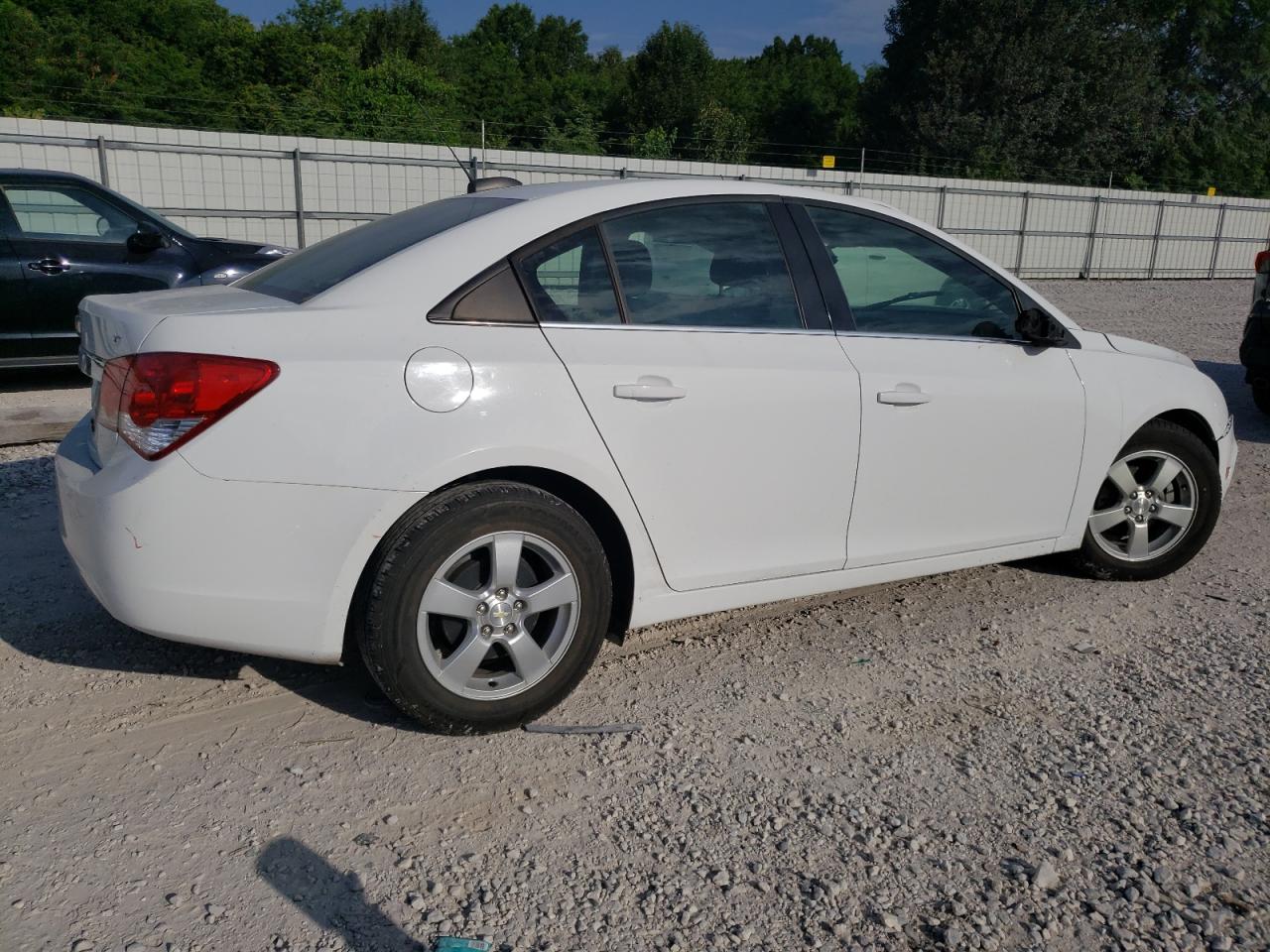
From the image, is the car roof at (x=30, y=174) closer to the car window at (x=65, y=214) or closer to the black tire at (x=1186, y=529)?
the car window at (x=65, y=214)

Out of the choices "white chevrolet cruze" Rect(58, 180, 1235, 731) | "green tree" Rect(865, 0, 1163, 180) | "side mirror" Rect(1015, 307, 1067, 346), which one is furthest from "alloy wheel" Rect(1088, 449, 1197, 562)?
"green tree" Rect(865, 0, 1163, 180)

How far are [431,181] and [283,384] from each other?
626 inches

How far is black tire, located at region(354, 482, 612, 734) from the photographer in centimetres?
300

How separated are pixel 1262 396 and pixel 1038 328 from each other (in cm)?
552

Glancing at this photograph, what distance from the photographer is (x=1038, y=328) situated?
4.08 metres

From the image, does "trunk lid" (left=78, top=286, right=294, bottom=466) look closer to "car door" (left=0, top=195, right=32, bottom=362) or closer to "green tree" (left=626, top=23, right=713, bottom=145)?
"car door" (left=0, top=195, right=32, bottom=362)

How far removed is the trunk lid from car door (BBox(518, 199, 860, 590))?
873 millimetres

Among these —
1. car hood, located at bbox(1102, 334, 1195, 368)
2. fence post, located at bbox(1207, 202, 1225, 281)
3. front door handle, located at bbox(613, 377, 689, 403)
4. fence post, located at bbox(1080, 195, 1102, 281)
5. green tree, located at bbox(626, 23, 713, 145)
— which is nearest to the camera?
front door handle, located at bbox(613, 377, 689, 403)

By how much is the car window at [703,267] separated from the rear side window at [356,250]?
432mm

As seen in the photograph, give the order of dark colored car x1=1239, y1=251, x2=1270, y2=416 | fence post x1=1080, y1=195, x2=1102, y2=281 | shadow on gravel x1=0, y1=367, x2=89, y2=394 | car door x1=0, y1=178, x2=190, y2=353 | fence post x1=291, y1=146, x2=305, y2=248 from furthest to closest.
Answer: fence post x1=1080, y1=195, x2=1102, y2=281
fence post x1=291, y1=146, x2=305, y2=248
shadow on gravel x1=0, y1=367, x2=89, y2=394
car door x1=0, y1=178, x2=190, y2=353
dark colored car x1=1239, y1=251, x2=1270, y2=416

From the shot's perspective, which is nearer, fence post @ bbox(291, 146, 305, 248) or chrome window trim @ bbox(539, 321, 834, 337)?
chrome window trim @ bbox(539, 321, 834, 337)

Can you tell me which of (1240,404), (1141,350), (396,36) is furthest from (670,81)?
(1141,350)

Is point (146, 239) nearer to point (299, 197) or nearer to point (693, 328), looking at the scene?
point (693, 328)

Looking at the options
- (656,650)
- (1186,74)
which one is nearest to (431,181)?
(656,650)
